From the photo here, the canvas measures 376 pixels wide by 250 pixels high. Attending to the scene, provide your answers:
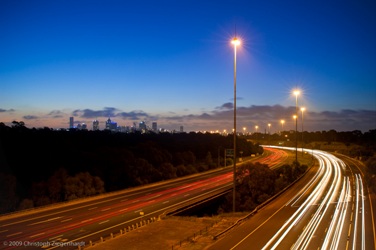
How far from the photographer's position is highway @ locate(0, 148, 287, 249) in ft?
71.7

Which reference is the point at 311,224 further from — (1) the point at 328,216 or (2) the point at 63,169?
(2) the point at 63,169

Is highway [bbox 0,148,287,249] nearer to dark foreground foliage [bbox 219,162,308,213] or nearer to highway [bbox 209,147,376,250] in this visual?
dark foreground foliage [bbox 219,162,308,213]

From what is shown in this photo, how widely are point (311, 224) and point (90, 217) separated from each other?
16.6 meters

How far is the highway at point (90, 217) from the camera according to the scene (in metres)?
21.9

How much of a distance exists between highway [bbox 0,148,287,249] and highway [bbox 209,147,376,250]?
835cm

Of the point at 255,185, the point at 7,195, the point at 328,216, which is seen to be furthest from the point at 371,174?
the point at 7,195

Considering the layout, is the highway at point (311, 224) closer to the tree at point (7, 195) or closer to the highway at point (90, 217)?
the highway at point (90, 217)

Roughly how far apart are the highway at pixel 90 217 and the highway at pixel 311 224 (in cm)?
835

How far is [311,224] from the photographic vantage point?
23328 millimetres

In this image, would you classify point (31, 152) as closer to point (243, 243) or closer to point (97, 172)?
point (97, 172)

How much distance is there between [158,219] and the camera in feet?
87.4

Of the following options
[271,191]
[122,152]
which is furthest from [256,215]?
[122,152]

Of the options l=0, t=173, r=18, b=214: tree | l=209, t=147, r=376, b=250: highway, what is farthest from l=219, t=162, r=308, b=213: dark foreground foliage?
l=0, t=173, r=18, b=214: tree

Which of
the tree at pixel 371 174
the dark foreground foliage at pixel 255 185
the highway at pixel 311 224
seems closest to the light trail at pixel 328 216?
the highway at pixel 311 224
